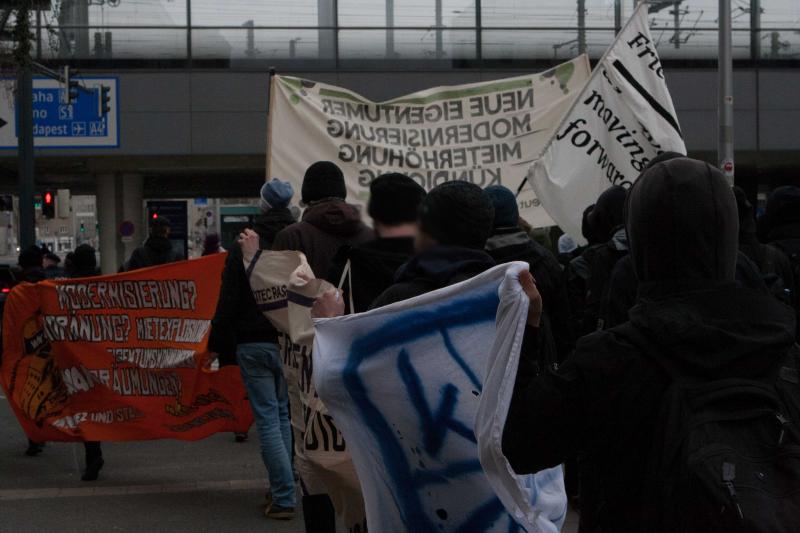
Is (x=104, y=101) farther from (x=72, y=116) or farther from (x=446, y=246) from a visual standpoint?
(x=446, y=246)

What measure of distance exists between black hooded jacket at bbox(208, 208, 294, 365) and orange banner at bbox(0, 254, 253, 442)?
4.49 ft

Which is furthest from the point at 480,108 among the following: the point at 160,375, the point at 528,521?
the point at 528,521

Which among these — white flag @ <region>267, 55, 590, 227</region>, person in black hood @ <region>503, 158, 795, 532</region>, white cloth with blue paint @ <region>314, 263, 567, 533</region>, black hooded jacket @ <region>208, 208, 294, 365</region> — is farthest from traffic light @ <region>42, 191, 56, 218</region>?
person in black hood @ <region>503, 158, 795, 532</region>

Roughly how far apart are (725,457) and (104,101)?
58.9ft

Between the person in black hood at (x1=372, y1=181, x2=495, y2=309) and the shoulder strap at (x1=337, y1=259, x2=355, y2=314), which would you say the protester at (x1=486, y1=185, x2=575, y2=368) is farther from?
the person in black hood at (x1=372, y1=181, x2=495, y2=309)

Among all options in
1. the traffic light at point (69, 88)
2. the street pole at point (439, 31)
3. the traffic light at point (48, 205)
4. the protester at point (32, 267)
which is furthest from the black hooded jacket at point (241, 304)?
the traffic light at point (48, 205)

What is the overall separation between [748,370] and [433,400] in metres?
1.11

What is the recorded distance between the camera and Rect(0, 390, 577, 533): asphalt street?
261 inches

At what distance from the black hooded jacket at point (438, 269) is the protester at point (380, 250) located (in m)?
0.81

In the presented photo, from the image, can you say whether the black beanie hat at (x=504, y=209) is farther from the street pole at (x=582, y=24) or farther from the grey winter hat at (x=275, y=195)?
the street pole at (x=582, y=24)

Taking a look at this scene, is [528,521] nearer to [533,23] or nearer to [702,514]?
[702,514]

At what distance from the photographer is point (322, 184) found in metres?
5.30

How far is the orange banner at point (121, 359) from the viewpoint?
7.80m

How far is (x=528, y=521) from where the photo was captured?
255cm
